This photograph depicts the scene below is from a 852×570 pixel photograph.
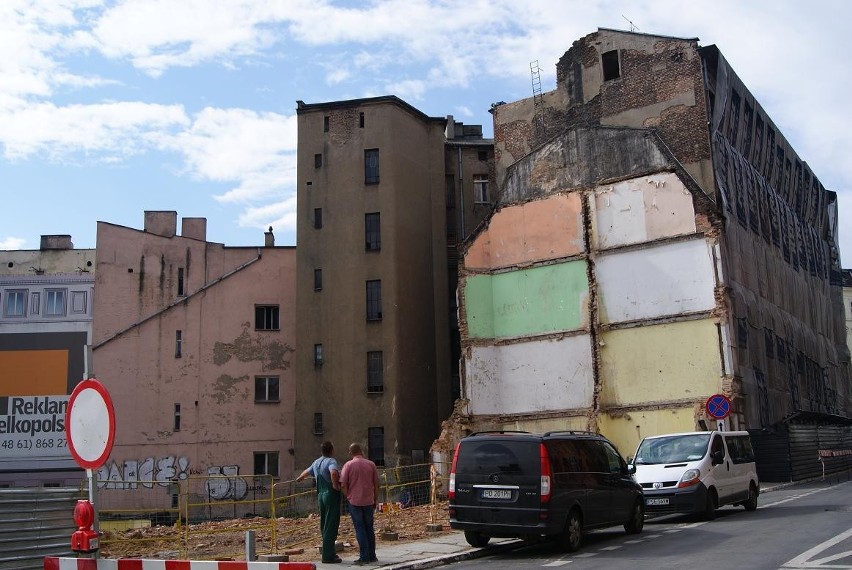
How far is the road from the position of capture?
37.3 feet

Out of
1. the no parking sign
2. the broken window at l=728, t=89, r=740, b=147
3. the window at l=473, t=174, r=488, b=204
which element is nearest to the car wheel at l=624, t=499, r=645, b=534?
the no parking sign

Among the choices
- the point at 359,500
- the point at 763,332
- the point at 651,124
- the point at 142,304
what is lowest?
the point at 359,500

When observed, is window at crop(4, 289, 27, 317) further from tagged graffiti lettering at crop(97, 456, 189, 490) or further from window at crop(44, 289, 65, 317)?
tagged graffiti lettering at crop(97, 456, 189, 490)

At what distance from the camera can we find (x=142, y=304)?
4650 centimetres

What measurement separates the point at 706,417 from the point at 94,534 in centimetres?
2665

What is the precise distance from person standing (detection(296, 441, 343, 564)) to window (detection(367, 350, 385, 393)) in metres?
26.8

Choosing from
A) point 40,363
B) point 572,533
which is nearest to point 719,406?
point 572,533

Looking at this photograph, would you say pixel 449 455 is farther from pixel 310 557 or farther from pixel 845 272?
pixel 845 272

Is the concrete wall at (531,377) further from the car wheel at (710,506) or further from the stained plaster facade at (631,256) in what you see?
the car wheel at (710,506)

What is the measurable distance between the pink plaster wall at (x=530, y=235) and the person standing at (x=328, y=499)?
24.3 metres

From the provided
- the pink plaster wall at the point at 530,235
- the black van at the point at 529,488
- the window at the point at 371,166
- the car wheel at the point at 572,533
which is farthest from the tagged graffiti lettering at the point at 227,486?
the car wheel at the point at 572,533

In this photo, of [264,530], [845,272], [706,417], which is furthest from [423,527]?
[845,272]

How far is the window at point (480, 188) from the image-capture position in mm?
45906

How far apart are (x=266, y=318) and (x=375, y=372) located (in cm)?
825
